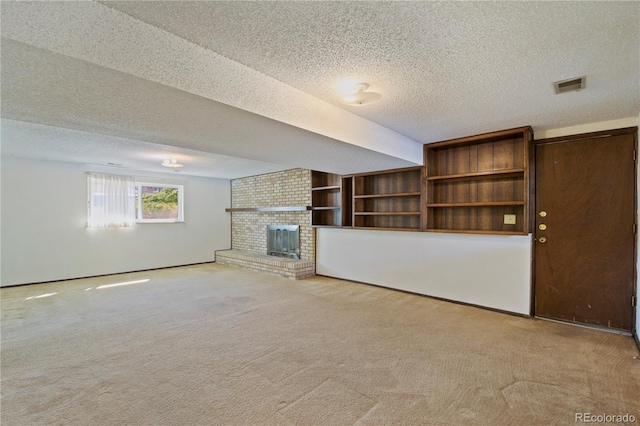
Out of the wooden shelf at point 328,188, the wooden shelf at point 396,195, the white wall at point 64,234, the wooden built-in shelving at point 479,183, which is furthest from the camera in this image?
the wooden shelf at point 328,188

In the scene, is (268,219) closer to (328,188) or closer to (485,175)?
(328,188)

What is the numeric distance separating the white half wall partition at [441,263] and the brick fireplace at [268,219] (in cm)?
61

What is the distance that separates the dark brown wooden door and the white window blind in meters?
7.08

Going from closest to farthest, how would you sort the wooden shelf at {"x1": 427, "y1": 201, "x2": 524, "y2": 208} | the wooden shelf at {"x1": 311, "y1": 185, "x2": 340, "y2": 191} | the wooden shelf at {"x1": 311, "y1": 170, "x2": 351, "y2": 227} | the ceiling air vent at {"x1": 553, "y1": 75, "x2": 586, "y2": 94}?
the ceiling air vent at {"x1": 553, "y1": 75, "x2": 586, "y2": 94}, the wooden shelf at {"x1": 427, "y1": 201, "x2": 524, "y2": 208}, the wooden shelf at {"x1": 311, "y1": 185, "x2": 340, "y2": 191}, the wooden shelf at {"x1": 311, "y1": 170, "x2": 351, "y2": 227}

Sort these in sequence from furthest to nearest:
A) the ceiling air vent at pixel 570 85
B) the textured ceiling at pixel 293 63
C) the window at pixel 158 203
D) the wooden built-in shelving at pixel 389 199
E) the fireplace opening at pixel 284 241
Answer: the window at pixel 158 203
the fireplace opening at pixel 284 241
the wooden built-in shelving at pixel 389 199
the ceiling air vent at pixel 570 85
the textured ceiling at pixel 293 63

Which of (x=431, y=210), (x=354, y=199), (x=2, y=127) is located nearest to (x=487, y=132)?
(x=431, y=210)

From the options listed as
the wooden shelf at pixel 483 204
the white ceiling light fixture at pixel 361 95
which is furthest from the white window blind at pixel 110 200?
the wooden shelf at pixel 483 204

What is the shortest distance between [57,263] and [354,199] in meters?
5.49

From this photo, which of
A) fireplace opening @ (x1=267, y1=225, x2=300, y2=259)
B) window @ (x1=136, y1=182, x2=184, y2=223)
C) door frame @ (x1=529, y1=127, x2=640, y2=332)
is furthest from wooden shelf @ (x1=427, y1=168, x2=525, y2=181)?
window @ (x1=136, y1=182, x2=184, y2=223)

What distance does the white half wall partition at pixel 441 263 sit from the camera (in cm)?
369

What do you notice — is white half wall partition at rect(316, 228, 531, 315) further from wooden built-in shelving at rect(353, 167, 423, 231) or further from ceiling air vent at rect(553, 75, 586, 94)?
ceiling air vent at rect(553, 75, 586, 94)

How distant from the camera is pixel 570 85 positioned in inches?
90.9

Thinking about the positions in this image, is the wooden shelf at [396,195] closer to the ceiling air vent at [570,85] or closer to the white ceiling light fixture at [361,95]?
the ceiling air vent at [570,85]

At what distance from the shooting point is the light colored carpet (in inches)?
73.5
